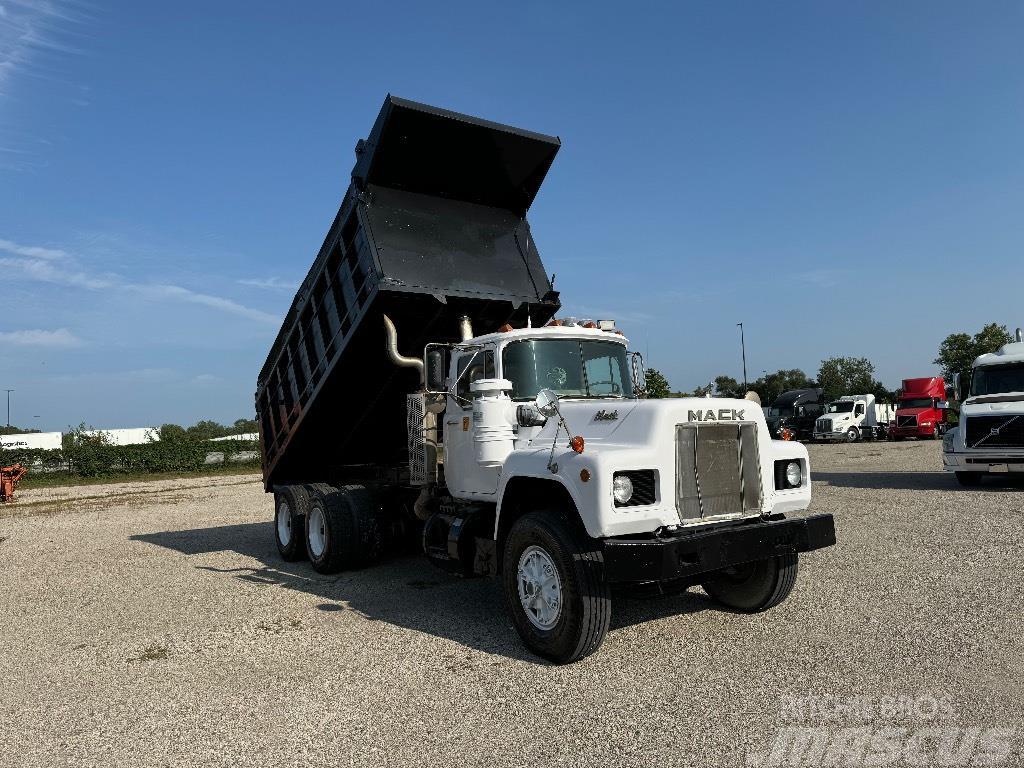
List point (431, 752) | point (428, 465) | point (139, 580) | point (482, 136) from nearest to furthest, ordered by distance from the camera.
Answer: point (431, 752) < point (428, 465) < point (482, 136) < point (139, 580)

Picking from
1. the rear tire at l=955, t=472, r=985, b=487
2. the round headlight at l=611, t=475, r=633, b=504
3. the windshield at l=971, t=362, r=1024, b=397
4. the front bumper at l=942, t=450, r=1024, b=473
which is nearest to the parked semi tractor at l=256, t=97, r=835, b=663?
the round headlight at l=611, t=475, r=633, b=504

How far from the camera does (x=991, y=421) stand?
1298cm

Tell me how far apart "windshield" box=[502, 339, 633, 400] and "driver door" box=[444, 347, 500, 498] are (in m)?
0.23

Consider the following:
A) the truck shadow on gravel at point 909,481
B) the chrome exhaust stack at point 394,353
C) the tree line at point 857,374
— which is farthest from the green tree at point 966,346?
the chrome exhaust stack at point 394,353


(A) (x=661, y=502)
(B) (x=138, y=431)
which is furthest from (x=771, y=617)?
(B) (x=138, y=431)

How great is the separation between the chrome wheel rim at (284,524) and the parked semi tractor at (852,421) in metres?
31.6

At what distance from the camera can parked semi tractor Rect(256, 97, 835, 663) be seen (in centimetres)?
479

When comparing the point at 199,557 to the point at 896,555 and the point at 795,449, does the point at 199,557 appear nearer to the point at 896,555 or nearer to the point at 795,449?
the point at 795,449

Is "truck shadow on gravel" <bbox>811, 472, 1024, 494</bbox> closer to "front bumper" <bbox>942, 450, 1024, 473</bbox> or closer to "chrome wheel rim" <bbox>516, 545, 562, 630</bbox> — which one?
"front bumper" <bbox>942, 450, 1024, 473</bbox>

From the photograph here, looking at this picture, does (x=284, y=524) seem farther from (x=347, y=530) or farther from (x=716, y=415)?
(x=716, y=415)

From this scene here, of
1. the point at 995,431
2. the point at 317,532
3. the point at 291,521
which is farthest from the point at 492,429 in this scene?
the point at 995,431

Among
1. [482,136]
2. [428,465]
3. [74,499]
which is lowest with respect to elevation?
[74,499]

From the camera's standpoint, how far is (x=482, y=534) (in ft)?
19.9

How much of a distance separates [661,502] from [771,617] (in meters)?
1.80
